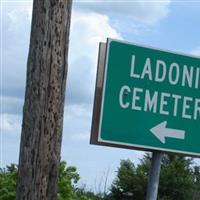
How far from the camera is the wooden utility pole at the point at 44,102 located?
6.33 metres

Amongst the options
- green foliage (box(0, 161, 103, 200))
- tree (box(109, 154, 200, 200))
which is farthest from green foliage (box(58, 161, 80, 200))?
tree (box(109, 154, 200, 200))

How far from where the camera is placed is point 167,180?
965 inches

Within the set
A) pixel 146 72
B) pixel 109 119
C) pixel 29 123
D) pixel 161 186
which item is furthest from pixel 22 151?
pixel 161 186

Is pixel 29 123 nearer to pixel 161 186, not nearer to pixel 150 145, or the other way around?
pixel 150 145

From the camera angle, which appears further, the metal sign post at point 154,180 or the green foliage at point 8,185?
the green foliage at point 8,185

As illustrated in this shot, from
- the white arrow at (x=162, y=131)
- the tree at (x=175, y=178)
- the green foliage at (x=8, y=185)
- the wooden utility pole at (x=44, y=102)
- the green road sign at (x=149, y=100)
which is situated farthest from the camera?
the tree at (x=175, y=178)

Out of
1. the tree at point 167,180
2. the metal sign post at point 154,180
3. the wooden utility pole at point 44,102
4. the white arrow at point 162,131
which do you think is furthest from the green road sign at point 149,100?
the tree at point 167,180

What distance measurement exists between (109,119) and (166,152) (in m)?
0.65

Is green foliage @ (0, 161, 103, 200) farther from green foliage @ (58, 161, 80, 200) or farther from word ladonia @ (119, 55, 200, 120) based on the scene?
word ladonia @ (119, 55, 200, 120)

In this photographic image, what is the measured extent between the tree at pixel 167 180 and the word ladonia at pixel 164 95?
16747 mm

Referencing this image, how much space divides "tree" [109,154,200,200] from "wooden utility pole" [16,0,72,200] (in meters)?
17.4

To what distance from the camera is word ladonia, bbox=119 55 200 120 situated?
674 cm

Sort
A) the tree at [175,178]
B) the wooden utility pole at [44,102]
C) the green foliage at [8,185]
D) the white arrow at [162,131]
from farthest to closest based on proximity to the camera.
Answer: the tree at [175,178] < the green foliage at [8,185] < the white arrow at [162,131] < the wooden utility pole at [44,102]

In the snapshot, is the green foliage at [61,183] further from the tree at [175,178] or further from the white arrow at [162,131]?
the tree at [175,178]
